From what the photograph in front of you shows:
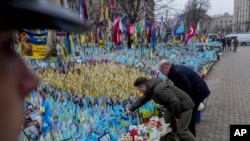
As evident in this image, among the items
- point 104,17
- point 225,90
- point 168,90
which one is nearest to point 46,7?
point 168,90

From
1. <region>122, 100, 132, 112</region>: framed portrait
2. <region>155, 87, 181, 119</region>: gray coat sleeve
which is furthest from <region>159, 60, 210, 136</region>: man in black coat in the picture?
<region>122, 100, 132, 112</region>: framed portrait

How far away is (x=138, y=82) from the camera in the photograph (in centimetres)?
415

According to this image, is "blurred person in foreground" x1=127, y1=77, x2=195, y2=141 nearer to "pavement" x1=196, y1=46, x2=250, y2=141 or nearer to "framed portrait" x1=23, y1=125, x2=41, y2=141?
"pavement" x1=196, y1=46, x2=250, y2=141

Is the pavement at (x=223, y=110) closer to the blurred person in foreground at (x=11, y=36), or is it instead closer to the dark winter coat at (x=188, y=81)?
the dark winter coat at (x=188, y=81)

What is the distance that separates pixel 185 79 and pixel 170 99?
84cm

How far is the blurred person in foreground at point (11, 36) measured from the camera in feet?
2.19

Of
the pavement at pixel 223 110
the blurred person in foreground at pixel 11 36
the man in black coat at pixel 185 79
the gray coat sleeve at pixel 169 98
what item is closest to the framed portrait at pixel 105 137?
the gray coat sleeve at pixel 169 98

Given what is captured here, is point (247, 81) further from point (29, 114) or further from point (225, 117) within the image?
point (29, 114)

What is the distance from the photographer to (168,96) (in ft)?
13.3

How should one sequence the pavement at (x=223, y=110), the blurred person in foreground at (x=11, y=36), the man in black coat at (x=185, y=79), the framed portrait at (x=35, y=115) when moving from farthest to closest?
the pavement at (x=223, y=110) → the man in black coat at (x=185, y=79) → the framed portrait at (x=35, y=115) → the blurred person in foreground at (x=11, y=36)

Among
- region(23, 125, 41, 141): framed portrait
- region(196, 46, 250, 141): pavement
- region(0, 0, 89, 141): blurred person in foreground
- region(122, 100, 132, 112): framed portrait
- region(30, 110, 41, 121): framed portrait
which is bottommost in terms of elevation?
region(196, 46, 250, 141): pavement

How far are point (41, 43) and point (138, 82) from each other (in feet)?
6.61

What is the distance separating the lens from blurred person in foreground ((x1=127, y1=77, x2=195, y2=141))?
4066 millimetres

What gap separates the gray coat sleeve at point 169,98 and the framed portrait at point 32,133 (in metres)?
1.63
